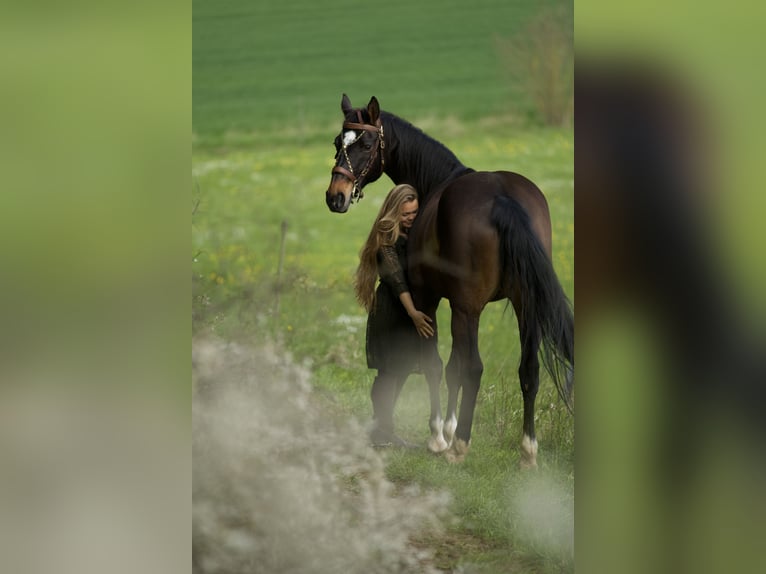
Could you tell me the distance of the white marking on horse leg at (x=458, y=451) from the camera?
4.43 m

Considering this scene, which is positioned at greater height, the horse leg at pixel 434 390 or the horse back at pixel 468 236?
the horse back at pixel 468 236

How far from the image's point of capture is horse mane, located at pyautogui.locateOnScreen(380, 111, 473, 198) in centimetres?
443

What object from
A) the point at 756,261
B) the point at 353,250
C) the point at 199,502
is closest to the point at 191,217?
the point at 353,250

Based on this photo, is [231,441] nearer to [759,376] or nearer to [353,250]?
[353,250]

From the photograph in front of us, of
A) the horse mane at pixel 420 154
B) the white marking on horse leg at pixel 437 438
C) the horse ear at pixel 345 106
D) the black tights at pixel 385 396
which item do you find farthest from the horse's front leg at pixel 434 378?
the horse ear at pixel 345 106

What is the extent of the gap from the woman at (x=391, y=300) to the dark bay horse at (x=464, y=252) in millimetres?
47

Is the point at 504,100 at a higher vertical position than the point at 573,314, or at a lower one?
higher

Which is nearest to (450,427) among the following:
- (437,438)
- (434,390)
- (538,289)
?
(437,438)

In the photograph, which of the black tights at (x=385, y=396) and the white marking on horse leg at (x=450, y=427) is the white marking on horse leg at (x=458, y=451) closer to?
the white marking on horse leg at (x=450, y=427)

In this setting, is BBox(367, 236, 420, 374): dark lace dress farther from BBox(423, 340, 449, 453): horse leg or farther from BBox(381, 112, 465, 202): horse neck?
BBox(381, 112, 465, 202): horse neck

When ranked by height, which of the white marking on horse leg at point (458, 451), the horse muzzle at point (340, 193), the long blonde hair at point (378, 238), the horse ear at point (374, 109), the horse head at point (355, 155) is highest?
the horse ear at point (374, 109)

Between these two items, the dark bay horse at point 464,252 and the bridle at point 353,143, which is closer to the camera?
the dark bay horse at point 464,252

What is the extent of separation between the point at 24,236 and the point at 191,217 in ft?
2.76

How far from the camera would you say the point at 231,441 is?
→ 4.62 meters
